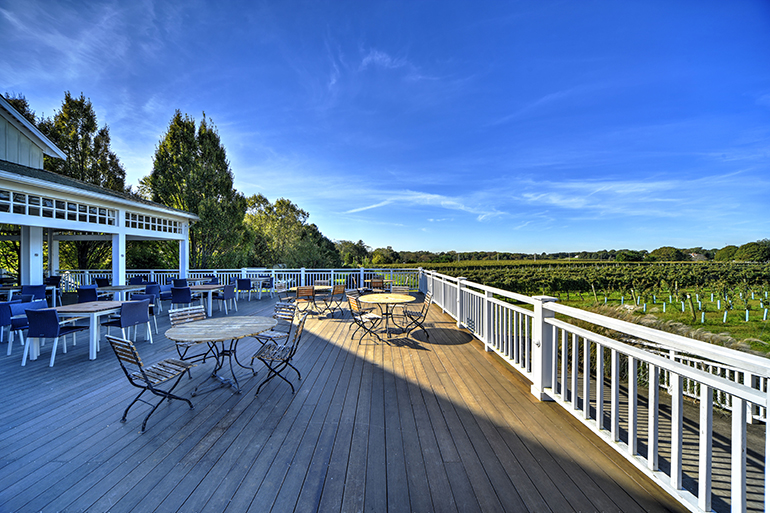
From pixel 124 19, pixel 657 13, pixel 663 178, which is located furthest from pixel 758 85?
pixel 124 19

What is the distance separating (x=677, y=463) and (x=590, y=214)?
43.0 meters

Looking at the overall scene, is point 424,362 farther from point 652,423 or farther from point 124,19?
point 124,19

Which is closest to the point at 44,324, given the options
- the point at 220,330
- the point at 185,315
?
the point at 185,315

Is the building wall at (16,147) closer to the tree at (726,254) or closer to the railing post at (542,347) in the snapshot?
the railing post at (542,347)

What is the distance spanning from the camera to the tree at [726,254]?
101 feet

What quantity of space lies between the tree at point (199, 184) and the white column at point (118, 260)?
6.52m

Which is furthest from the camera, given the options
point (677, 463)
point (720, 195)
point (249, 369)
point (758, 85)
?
point (720, 195)

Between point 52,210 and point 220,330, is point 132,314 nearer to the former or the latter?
point 220,330

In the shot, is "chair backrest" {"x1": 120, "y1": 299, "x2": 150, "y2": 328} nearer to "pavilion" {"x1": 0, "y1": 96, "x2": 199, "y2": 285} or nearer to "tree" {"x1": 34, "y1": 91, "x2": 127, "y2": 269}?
"pavilion" {"x1": 0, "y1": 96, "x2": 199, "y2": 285}

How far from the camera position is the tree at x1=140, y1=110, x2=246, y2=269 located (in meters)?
15.7

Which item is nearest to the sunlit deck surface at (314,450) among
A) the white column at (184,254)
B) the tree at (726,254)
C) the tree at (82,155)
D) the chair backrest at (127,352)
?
the chair backrest at (127,352)

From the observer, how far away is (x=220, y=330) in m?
3.31

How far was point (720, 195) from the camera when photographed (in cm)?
2709

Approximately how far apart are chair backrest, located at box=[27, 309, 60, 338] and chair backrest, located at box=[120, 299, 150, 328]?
2.25ft
